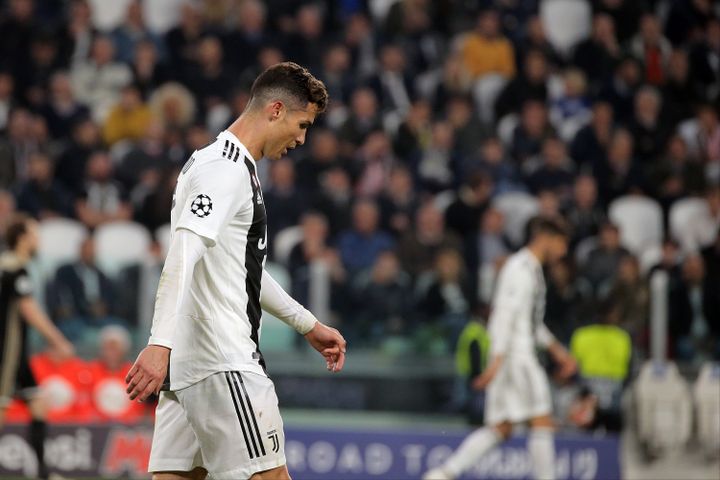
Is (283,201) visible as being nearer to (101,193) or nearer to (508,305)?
(101,193)

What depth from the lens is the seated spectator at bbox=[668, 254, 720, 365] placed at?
1280cm

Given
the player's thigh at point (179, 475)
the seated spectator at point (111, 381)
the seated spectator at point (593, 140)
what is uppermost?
the seated spectator at point (593, 140)

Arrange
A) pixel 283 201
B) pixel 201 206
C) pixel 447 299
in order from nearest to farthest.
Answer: pixel 201 206, pixel 447 299, pixel 283 201

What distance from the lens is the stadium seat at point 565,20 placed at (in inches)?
685

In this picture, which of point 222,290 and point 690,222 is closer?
point 222,290

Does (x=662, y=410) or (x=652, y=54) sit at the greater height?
(x=652, y=54)

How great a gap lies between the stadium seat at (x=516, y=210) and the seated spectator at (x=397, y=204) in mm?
970

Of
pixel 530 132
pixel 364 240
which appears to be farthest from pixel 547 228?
pixel 530 132

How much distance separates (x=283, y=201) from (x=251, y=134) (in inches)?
352

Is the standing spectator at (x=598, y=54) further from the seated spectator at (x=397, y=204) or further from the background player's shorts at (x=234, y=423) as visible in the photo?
the background player's shorts at (x=234, y=423)

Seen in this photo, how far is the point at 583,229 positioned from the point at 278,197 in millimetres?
3292

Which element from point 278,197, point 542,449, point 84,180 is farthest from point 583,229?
point 84,180

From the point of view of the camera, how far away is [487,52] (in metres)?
16.5

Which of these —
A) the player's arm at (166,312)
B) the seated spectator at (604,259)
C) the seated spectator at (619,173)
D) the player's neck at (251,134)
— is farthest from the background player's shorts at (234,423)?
the seated spectator at (619,173)
